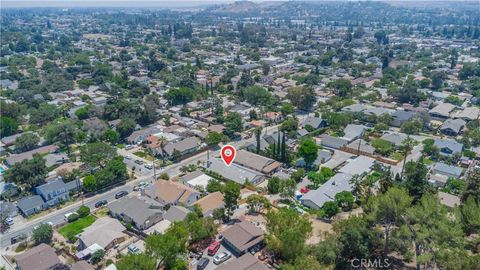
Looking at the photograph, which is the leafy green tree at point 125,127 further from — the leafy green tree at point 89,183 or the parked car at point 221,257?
the parked car at point 221,257

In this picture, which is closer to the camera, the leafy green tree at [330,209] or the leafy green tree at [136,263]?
the leafy green tree at [136,263]

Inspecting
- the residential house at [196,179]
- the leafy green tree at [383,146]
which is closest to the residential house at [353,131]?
the leafy green tree at [383,146]

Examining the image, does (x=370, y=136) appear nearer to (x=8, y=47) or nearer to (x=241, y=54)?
(x=241, y=54)

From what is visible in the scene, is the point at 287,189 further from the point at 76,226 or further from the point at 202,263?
the point at 76,226

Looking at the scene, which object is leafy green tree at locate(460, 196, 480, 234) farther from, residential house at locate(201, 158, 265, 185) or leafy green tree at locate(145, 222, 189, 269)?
leafy green tree at locate(145, 222, 189, 269)

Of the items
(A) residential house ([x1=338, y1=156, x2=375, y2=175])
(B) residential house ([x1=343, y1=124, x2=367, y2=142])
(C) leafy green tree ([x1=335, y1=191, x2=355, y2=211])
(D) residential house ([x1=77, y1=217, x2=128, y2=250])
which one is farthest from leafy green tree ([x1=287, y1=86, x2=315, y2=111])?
(D) residential house ([x1=77, y1=217, x2=128, y2=250])

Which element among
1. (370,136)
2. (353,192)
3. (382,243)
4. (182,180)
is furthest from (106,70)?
(382,243)
